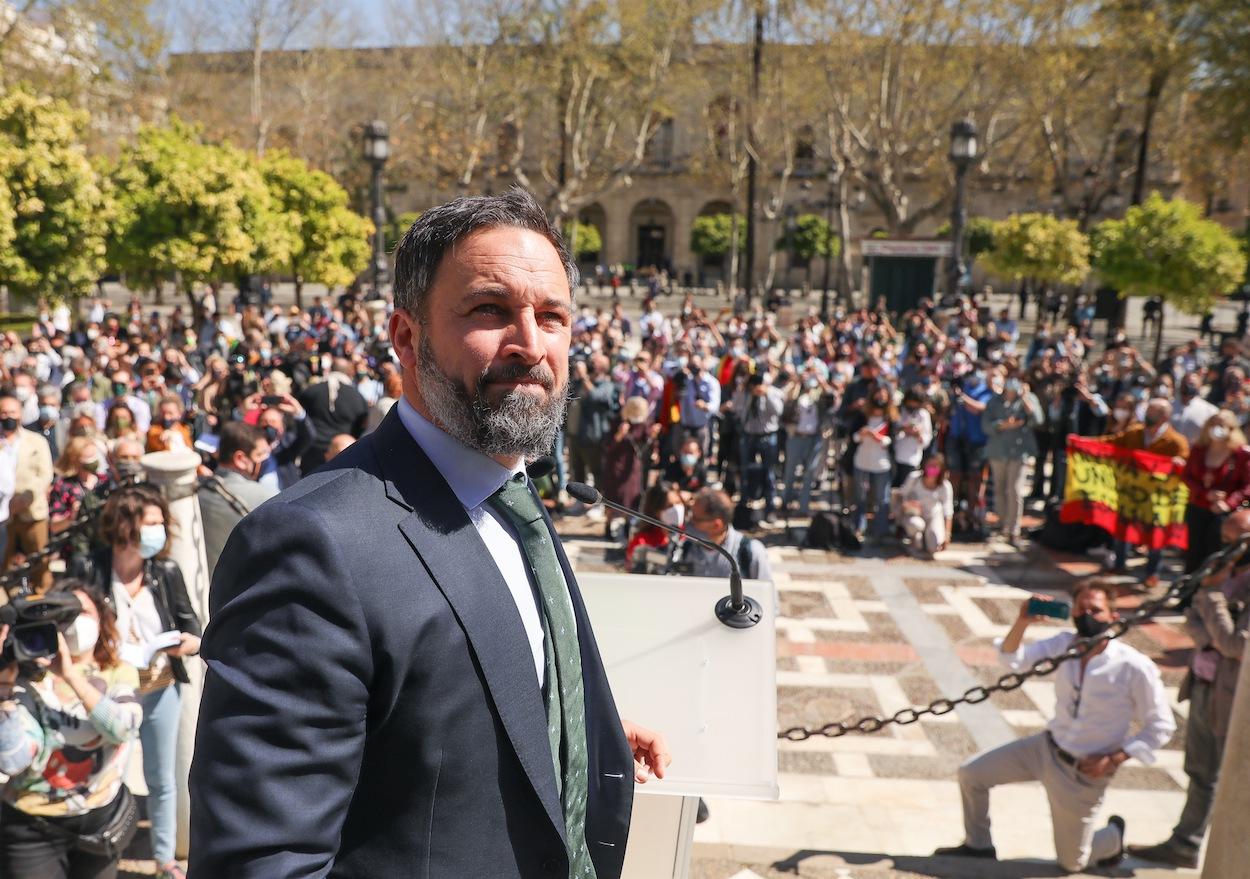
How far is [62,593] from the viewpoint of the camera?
3.37 meters

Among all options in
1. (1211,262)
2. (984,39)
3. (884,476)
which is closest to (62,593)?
(884,476)

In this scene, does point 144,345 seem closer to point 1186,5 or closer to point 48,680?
point 48,680

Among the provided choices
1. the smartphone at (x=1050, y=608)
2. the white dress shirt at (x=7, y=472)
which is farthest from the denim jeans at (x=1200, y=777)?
the white dress shirt at (x=7, y=472)

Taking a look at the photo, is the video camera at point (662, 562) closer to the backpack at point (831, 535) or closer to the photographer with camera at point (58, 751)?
the photographer with camera at point (58, 751)

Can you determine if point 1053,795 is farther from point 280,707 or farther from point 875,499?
point 875,499

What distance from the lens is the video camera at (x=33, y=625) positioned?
10.1 ft

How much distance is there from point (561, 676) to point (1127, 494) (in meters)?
8.59

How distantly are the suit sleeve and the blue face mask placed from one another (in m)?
3.03

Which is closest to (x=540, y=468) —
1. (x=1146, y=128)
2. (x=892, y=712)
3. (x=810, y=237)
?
(x=892, y=712)

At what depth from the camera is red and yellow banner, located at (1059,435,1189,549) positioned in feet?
27.9

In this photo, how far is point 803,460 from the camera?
1066 centimetres

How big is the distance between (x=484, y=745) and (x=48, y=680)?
2.55 meters

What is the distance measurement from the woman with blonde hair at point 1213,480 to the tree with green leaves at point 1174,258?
13342 mm

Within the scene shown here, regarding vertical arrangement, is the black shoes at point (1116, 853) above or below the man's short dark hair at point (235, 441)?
below
